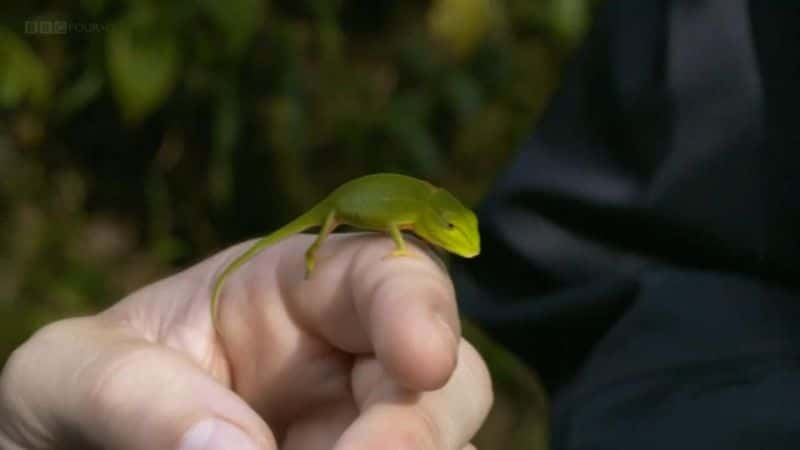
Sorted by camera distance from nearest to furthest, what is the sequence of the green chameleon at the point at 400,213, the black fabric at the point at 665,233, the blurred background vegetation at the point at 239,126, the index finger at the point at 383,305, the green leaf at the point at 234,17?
the index finger at the point at 383,305 < the green chameleon at the point at 400,213 < the black fabric at the point at 665,233 < the green leaf at the point at 234,17 < the blurred background vegetation at the point at 239,126

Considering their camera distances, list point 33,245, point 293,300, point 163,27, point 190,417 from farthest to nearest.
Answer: point 33,245 → point 163,27 → point 293,300 → point 190,417

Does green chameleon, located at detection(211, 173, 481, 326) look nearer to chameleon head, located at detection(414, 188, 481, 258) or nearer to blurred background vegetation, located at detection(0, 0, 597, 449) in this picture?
chameleon head, located at detection(414, 188, 481, 258)

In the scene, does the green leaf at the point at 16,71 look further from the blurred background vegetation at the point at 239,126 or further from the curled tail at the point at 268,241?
the curled tail at the point at 268,241

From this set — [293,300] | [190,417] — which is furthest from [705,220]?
[190,417]

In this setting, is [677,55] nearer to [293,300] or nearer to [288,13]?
[293,300]

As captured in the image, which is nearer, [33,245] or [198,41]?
[198,41]

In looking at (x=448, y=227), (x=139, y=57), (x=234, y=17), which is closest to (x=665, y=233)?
(x=448, y=227)

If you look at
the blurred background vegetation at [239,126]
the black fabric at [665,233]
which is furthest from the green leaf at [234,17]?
the black fabric at [665,233]
